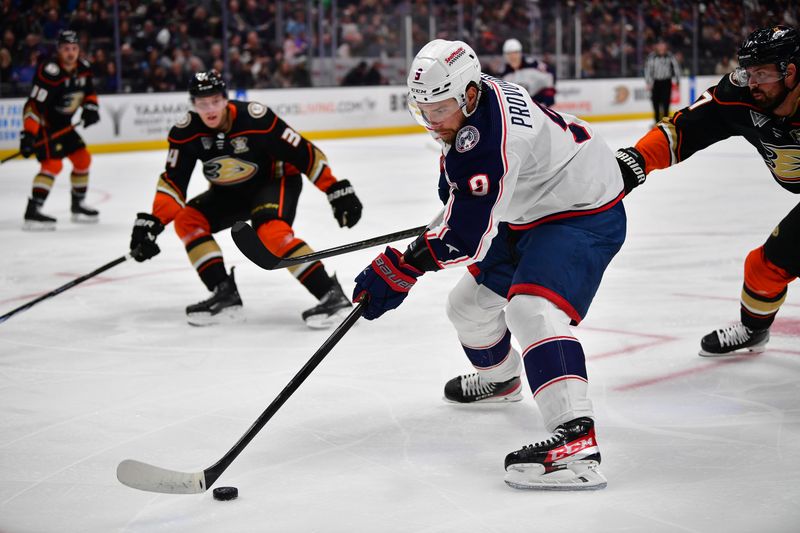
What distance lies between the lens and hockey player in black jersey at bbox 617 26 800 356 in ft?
8.52

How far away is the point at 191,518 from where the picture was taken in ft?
6.46

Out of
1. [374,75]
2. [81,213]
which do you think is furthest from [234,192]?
[374,75]

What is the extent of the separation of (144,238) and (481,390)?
1.53 meters

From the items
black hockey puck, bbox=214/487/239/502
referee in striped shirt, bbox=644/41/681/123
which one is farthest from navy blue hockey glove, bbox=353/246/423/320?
referee in striped shirt, bbox=644/41/681/123

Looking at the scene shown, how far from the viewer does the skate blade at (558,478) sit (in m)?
2.06

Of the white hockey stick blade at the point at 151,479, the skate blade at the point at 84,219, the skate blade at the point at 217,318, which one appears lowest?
the skate blade at the point at 84,219

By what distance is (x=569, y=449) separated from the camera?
6.79ft

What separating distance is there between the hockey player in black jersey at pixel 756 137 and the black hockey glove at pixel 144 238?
1.75 m

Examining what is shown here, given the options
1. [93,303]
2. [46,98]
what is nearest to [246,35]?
[46,98]

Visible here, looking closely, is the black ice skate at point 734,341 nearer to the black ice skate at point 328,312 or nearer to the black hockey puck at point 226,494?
the black ice skate at point 328,312

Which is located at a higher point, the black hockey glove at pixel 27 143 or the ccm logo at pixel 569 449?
the black hockey glove at pixel 27 143

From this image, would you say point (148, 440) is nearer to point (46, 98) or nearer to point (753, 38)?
point (753, 38)

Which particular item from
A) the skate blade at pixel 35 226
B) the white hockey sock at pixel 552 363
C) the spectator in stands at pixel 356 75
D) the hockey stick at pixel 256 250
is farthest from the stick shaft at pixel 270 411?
the spectator in stands at pixel 356 75

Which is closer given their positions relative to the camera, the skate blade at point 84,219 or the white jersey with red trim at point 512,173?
the white jersey with red trim at point 512,173
